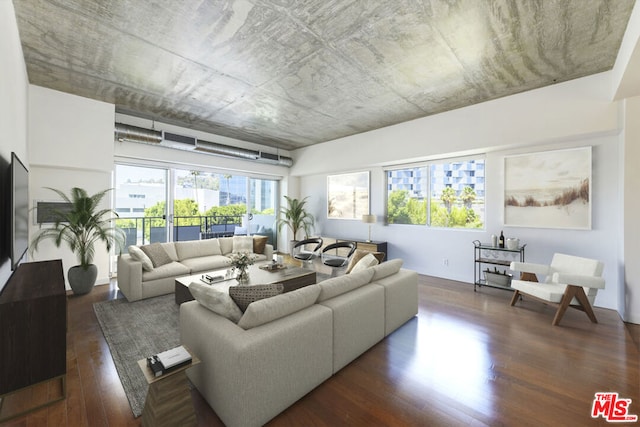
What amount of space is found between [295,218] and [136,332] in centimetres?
502

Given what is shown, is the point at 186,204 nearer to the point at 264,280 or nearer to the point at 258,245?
the point at 258,245

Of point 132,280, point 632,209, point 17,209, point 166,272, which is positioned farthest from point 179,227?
point 632,209

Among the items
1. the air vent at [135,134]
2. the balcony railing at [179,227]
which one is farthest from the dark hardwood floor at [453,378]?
the air vent at [135,134]

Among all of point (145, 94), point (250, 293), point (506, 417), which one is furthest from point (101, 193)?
point (506, 417)

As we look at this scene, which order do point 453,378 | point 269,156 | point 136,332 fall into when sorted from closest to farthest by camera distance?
point 453,378
point 136,332
point 269,156

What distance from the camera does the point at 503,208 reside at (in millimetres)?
4570

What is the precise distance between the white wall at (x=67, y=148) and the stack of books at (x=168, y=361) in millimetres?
4129

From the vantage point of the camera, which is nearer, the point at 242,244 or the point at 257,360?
the point at 257,360

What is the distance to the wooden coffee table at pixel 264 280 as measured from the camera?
140 inches

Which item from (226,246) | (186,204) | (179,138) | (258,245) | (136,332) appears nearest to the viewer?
(136,332)

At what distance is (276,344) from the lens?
5.68 ft

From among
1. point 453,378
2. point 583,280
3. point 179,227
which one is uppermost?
point 179,227

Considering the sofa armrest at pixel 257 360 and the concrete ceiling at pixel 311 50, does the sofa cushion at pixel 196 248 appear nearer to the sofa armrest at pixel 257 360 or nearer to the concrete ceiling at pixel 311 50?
the concrete ceiling at pixel 311 50

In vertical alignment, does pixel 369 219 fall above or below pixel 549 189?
below
